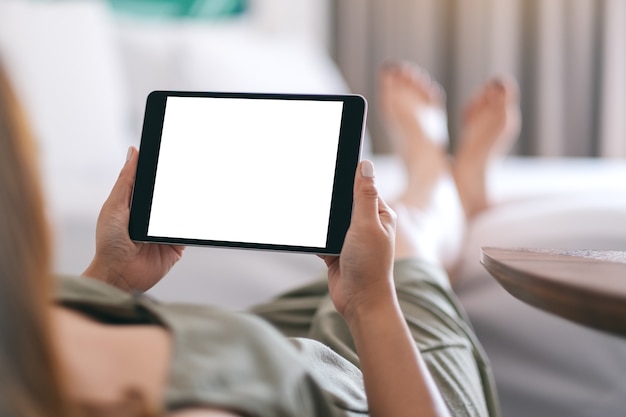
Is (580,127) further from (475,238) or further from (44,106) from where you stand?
(44,106)

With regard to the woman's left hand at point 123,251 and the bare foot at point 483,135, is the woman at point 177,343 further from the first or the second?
the bare foot at point 483,135

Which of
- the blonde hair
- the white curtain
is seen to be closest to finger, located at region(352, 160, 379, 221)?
the blonde hair

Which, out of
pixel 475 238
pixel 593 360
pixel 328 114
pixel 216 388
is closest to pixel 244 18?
pixel 475 238

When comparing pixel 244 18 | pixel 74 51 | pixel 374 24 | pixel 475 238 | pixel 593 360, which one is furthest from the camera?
pixel 374 24

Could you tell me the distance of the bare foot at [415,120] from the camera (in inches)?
65.1

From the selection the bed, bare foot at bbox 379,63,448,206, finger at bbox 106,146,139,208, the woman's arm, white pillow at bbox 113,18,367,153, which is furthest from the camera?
white pillow at bbox 113,18,367,153

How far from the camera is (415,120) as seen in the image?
1848mm

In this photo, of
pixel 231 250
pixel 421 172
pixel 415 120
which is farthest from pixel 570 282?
pixel 415 120

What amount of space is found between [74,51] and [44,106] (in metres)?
0.20

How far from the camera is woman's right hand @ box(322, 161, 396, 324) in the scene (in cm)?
57

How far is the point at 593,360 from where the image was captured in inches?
42.4

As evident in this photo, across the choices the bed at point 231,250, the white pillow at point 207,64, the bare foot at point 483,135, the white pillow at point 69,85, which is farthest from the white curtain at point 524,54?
the white pillow at point 69,85

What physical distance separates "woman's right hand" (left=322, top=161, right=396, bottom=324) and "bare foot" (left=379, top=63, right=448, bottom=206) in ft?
3.18

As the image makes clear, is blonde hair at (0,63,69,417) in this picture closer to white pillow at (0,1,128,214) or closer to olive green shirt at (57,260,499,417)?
olive green shirt at (57,260,499,417)
